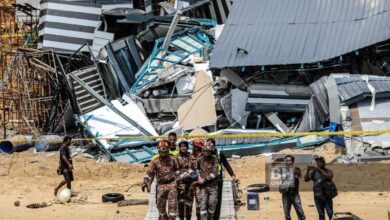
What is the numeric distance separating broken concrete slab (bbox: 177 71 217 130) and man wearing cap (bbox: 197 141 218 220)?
1027cm

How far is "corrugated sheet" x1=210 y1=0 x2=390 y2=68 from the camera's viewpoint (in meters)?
23.6

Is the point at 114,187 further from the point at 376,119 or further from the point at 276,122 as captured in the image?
the point at 376,119

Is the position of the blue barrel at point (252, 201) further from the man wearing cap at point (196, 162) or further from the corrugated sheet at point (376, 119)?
the corrugated sheet at point (376, 119)

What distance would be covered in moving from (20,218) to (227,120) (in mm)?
8858

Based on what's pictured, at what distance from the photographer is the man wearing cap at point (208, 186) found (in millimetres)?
13758

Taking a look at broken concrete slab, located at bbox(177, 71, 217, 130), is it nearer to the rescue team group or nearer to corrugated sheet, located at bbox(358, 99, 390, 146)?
corrugated sheet, located at bbox(358, 99, 390, 146)

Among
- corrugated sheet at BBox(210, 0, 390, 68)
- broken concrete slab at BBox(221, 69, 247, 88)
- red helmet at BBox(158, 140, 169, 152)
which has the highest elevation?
corrugated sheet at BBox(210, 0, 390, 68)

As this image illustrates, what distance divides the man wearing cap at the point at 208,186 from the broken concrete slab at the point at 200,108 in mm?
10270

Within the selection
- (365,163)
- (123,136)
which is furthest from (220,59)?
(365,163)

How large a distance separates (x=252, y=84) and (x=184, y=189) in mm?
10370

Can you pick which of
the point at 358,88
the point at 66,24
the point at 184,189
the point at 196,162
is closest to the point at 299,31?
the point at 358,88

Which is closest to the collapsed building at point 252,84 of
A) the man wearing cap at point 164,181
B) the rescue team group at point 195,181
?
the rescue team group at point 195,181

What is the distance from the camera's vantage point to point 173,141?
14.8 m

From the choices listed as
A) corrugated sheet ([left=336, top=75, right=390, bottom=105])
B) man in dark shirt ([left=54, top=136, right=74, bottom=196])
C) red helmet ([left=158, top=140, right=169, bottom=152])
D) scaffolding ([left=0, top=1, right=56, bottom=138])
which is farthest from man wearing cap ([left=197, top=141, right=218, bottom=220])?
scaffolding ([left=0, top=1, right=56, bottom=138])
